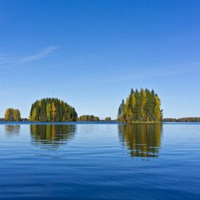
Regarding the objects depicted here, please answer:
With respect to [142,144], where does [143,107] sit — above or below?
above

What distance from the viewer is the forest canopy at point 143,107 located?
186500 mm

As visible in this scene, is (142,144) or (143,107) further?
(143,107)

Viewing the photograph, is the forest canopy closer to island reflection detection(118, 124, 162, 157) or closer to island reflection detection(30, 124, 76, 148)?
island reflection detection(30, 124, 76, 148)

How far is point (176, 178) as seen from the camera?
16.8 meters

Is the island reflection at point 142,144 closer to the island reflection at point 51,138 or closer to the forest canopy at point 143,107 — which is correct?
the island reflection at point 51,138

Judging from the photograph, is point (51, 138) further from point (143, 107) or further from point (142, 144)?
point (143, 107)

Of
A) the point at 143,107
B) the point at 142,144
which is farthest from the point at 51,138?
the point at 143,107

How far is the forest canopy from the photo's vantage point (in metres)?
186

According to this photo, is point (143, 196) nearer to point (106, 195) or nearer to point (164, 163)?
point (106, 195)

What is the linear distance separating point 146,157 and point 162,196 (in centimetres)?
1288

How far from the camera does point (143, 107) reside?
187 meters

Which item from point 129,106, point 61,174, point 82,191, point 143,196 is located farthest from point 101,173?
point 129,106

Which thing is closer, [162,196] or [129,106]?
[162,196]

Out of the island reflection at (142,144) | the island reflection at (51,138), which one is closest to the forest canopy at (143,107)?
the island reflection at (51,138)
